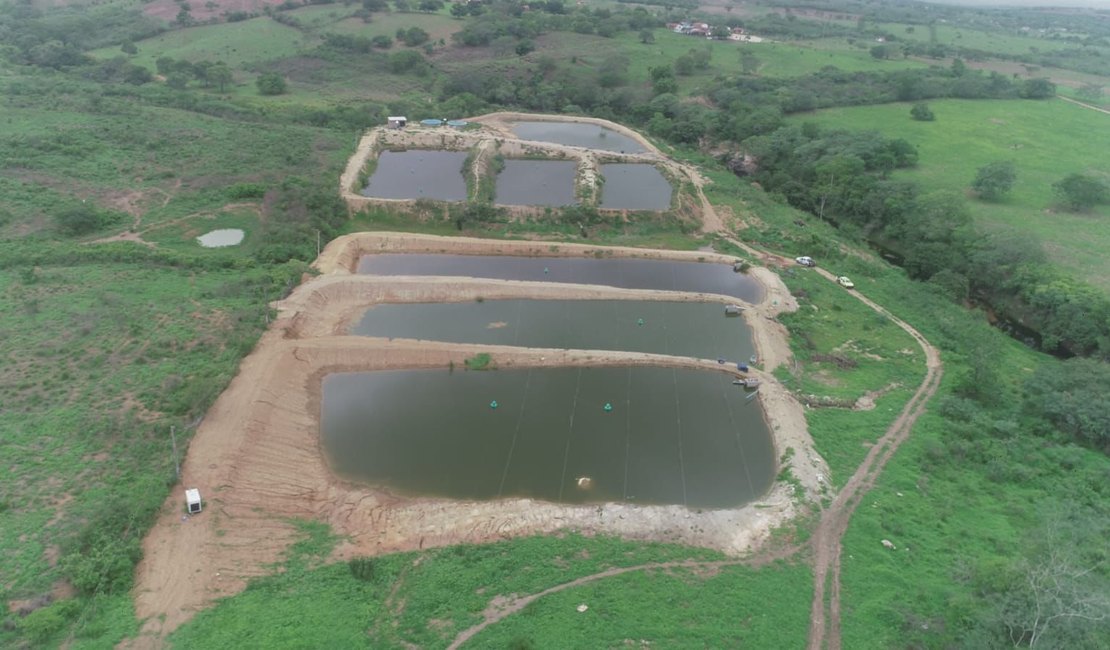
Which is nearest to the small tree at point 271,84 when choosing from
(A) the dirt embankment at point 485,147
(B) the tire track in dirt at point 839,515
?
(A) the dirt embankment at point 485,147

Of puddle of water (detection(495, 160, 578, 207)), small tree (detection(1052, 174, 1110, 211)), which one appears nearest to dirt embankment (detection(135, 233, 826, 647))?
puddle of water (detection(495, 160, 578, 207))

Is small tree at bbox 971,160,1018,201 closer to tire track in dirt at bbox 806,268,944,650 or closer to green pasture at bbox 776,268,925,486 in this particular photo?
green pasture at bbox 776,268,925,486

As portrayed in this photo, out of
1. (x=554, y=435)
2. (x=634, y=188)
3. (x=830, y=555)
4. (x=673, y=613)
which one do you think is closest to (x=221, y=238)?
(x=554, y=435)

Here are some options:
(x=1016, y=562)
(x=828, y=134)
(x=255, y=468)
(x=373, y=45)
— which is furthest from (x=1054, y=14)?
(x=255, y=468)

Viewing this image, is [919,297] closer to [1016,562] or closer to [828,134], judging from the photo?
[1016,562]

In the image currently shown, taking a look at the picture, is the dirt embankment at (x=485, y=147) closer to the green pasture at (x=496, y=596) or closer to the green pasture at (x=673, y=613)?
the green pasture at (x=496, y=596)

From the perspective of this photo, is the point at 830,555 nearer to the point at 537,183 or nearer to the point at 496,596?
the point at 496,596
